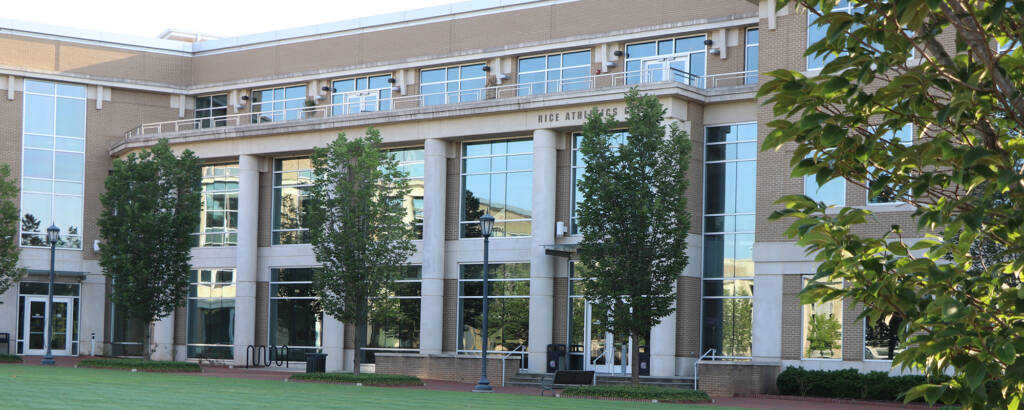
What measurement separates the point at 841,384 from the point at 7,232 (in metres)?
31.0

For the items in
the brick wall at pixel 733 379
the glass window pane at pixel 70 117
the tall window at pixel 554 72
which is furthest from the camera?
the glass window pane at pixel 70 117

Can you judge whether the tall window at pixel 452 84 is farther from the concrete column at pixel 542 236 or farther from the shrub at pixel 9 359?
the shrub at pixel 9 359

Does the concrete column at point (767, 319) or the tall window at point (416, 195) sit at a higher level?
the tall window at point (416, 195)

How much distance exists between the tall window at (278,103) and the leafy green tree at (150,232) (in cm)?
666

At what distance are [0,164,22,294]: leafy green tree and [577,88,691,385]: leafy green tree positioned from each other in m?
24.5

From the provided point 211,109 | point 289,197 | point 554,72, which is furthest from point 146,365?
point 554,72

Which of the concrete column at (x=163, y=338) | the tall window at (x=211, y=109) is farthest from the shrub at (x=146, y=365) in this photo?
the tall window at (x=211, y=109)

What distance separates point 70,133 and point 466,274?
Answer: 63.7 ft

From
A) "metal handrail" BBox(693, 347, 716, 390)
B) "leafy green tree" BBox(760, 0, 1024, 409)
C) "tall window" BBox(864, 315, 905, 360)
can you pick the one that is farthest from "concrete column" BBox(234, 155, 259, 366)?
"leafy green tree" BBox(760, 0, 1024, 409)

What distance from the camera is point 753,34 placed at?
3809cm

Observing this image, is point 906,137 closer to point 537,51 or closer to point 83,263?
point 537,51

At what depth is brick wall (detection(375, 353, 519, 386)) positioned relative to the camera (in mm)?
36125

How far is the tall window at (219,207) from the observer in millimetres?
47750

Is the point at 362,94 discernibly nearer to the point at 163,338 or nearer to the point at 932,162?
the point at 163,338
